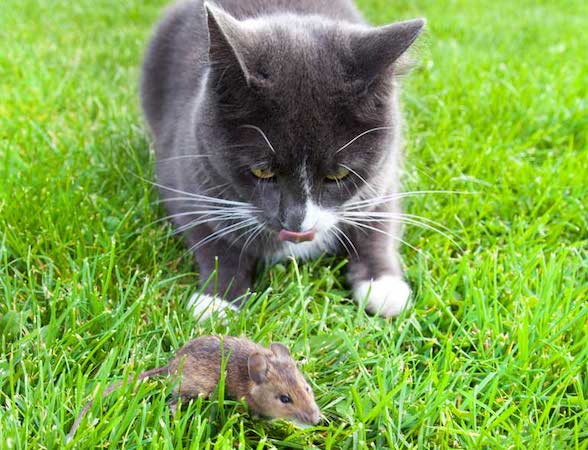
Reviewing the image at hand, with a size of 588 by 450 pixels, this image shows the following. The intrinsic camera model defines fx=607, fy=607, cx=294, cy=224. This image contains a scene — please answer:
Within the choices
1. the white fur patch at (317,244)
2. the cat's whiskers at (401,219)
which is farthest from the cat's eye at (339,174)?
the cat's whiskers at (401,219)

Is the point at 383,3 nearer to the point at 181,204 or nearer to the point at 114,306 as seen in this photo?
the point at 181,204

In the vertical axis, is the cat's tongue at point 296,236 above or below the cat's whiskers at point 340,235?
above

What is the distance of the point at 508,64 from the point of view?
4074mm

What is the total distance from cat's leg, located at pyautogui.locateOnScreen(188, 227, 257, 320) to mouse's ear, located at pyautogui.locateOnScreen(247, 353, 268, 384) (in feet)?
1.64

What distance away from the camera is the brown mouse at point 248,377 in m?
1.54

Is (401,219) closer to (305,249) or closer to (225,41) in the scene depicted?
(305,249)

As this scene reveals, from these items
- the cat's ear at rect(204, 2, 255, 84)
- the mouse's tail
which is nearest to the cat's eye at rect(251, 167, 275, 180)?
the cat's ear at rect(204, 2, 255, 84)

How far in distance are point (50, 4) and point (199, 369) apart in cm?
457

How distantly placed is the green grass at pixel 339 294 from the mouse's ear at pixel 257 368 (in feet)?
0.34

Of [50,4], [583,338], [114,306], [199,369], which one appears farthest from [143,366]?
[50,4]

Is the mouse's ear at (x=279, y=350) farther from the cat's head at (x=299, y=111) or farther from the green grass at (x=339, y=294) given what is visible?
the cat's head at (x=299, y=111)

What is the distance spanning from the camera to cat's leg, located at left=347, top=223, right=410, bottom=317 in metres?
2.04

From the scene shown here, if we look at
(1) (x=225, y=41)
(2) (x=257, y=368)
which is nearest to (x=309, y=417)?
(2) (x=257, y=368)

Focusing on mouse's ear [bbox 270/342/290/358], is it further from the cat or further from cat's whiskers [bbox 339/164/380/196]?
cat's whiskers [bbox 339/164/380/196]
